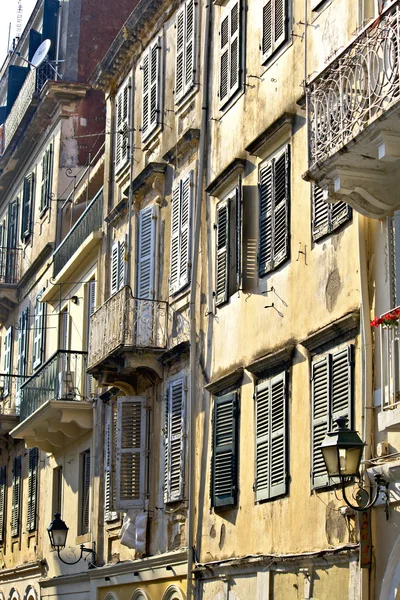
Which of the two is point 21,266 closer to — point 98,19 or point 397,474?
point 98,19

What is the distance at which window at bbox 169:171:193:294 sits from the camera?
61.0ft

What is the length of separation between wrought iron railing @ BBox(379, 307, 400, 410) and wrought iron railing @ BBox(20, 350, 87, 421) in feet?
40.0

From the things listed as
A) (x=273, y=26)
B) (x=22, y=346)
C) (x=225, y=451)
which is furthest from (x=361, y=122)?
(x=22, y=346)

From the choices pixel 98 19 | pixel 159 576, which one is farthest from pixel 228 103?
pixel 98 19

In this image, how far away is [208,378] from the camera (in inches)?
687

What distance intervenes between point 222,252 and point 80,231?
8489 millimetres

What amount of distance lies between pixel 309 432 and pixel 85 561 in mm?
9848

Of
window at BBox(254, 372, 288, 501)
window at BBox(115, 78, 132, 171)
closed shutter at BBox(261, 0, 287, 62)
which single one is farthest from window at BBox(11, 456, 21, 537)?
closed shutter at BBox(261, 0, 287, 62)

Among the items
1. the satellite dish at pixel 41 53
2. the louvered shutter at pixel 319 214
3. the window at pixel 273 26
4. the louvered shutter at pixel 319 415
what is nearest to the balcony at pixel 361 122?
the louvered shutter at pixel 319 214

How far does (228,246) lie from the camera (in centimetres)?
1684

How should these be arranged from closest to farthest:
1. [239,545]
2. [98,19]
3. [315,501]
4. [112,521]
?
[315,501], [239,545], [112,521], [98,19]

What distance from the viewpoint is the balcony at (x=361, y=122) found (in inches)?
443

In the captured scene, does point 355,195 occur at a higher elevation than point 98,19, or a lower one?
lower

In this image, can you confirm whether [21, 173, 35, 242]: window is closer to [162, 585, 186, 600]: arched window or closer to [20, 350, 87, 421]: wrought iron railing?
[20, 350, 87, 421]: wrought iron railing
